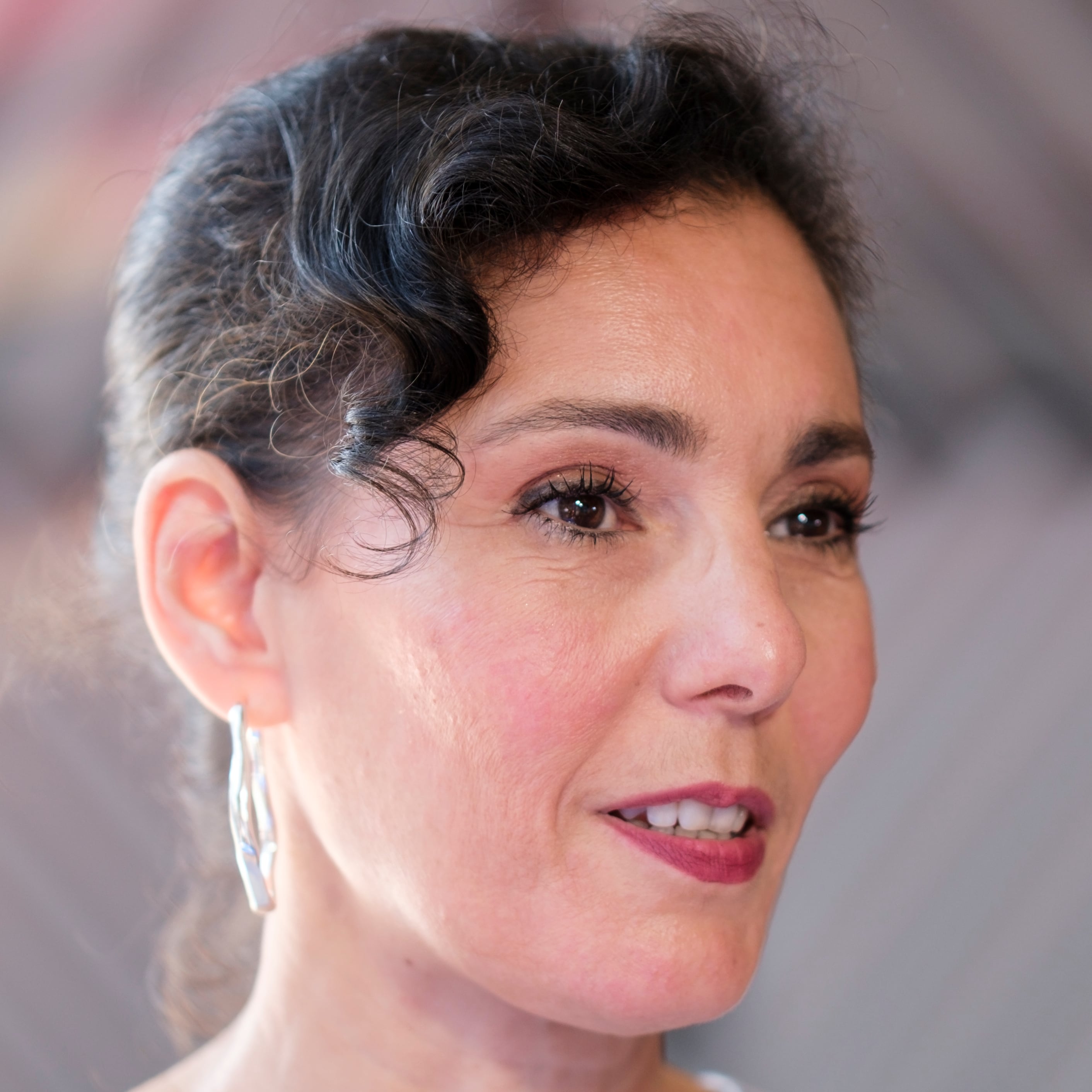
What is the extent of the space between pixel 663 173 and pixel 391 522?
463 millimetres

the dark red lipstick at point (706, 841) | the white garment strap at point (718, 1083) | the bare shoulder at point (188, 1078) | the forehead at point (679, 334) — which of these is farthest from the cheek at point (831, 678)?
the bare shoulder at point (188, 1078)

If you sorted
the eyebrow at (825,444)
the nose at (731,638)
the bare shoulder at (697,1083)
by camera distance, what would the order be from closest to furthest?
the nose at (731,638), the eyebrow at (825,444), the bare shoulder at (697,1083)

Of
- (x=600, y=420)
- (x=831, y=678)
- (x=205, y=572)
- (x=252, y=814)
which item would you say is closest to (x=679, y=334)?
(x=600, y=420)

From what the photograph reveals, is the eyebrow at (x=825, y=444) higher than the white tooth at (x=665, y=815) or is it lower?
higher

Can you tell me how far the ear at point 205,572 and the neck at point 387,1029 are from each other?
27cm

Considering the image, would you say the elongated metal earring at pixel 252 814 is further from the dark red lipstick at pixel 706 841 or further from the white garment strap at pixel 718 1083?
the white garment strap at pixel 718 1083

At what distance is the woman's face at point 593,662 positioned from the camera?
1059mm

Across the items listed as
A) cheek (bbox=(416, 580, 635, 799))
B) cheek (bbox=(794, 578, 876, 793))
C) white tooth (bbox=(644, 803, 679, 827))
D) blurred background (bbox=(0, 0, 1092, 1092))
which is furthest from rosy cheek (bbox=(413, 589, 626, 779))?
blurred background (bbox=(0, 0, 1092, 1092))

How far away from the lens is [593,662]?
105 cm

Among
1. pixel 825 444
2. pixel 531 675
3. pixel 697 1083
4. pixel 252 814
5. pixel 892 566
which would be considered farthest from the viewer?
pixel 892 566

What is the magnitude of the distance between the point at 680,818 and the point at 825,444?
16.2 inches

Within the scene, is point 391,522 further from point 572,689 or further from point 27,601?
point 27,601

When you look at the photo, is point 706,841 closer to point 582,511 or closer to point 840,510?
point 582,511

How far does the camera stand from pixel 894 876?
2.31 metres
